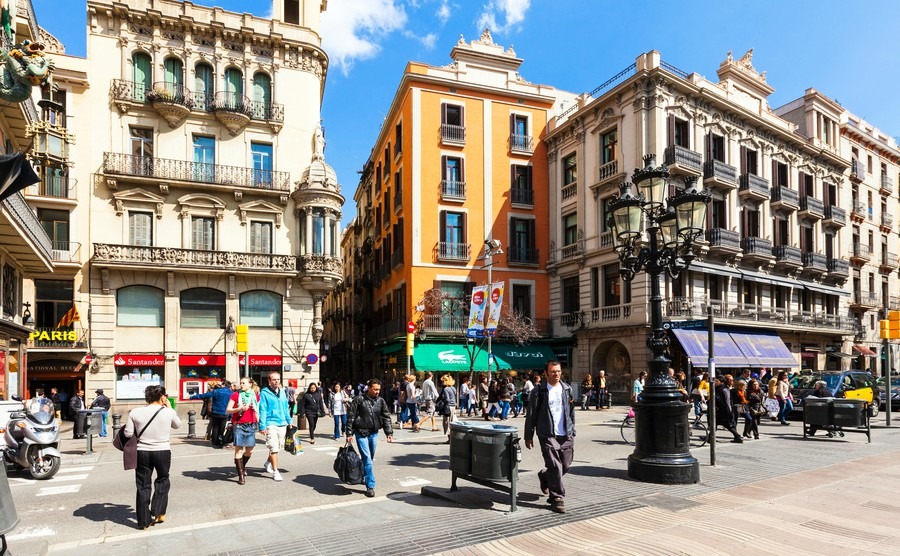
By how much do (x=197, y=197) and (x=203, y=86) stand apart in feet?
17.5

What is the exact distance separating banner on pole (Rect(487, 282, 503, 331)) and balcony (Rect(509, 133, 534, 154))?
46.3ft

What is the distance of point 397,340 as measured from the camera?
1298 inches

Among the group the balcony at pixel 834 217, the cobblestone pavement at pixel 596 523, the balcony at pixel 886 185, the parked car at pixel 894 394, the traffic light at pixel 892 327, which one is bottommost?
the parked car at pixel 894 394

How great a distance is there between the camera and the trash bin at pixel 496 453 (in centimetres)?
805

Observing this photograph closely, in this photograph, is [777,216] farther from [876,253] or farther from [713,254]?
[876,253]

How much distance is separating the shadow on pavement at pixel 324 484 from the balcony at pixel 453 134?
80.5 feet

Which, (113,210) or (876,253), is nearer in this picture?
(113,210)

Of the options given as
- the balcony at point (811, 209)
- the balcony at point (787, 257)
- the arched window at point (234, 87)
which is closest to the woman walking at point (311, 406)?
the arched window at point (234, 87)

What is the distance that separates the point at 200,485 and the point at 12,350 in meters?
15.1

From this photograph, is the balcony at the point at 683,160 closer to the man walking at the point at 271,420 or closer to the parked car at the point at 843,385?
the parked car at the point at 843,385

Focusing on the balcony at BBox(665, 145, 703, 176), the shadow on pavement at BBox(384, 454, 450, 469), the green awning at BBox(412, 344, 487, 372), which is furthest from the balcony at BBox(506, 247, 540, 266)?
the shadow on pavement at BBox(384, 454, 450, 469)

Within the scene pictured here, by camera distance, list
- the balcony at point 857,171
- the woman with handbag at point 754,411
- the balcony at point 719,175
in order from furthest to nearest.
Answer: the balcony at point 857,171 < the balcony at point 719,175 < the woman with handbag at point 754,411

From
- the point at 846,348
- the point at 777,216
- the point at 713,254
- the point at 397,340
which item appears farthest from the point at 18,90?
the point at 846,348

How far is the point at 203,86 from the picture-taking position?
2848 centimetres
